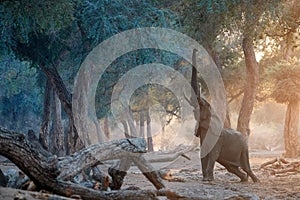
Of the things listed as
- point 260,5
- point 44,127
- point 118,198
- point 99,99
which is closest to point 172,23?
point 260,5

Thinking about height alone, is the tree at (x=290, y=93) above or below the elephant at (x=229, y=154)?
above

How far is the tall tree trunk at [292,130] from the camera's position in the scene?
956 inches

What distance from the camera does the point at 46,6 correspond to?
13.0m

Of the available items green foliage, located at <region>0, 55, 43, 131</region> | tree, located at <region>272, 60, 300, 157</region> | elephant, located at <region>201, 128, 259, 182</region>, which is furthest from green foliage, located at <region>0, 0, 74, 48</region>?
green foliage, located at <region>0, 55, 43, 131</region>

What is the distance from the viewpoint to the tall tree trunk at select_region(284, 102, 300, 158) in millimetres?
24281

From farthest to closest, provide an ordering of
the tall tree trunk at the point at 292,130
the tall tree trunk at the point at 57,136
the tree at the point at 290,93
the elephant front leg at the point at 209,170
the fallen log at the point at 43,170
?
1. the tall tree trunk at the point at 292,130
2. the tree at the point at 290,93
3. the tall tree trunk at the point at 57,136
4. the elephant front leg at the point at 209,170
5. the fallen log at the point at 43,170

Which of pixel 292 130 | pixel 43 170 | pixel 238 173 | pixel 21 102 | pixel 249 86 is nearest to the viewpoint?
pixel 43 170

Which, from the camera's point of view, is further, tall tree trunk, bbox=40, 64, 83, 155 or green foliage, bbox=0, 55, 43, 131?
green foliage, bbox=0, 55, 43, 131

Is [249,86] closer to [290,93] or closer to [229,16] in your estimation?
[229,16]

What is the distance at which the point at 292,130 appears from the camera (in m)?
24.5

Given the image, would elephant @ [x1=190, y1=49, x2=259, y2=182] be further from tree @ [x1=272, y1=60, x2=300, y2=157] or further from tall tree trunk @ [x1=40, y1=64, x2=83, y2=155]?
tree @ [x1=272, y1=60, x2=300, y2=157]

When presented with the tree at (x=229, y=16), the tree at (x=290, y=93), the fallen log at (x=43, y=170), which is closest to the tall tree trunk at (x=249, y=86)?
the tree at (x=229, y=16)

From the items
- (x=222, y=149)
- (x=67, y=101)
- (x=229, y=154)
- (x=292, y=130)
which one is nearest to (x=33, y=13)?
(x=67, y=101)

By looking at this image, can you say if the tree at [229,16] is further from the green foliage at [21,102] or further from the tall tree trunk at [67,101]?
the green foliage at [21,102]
